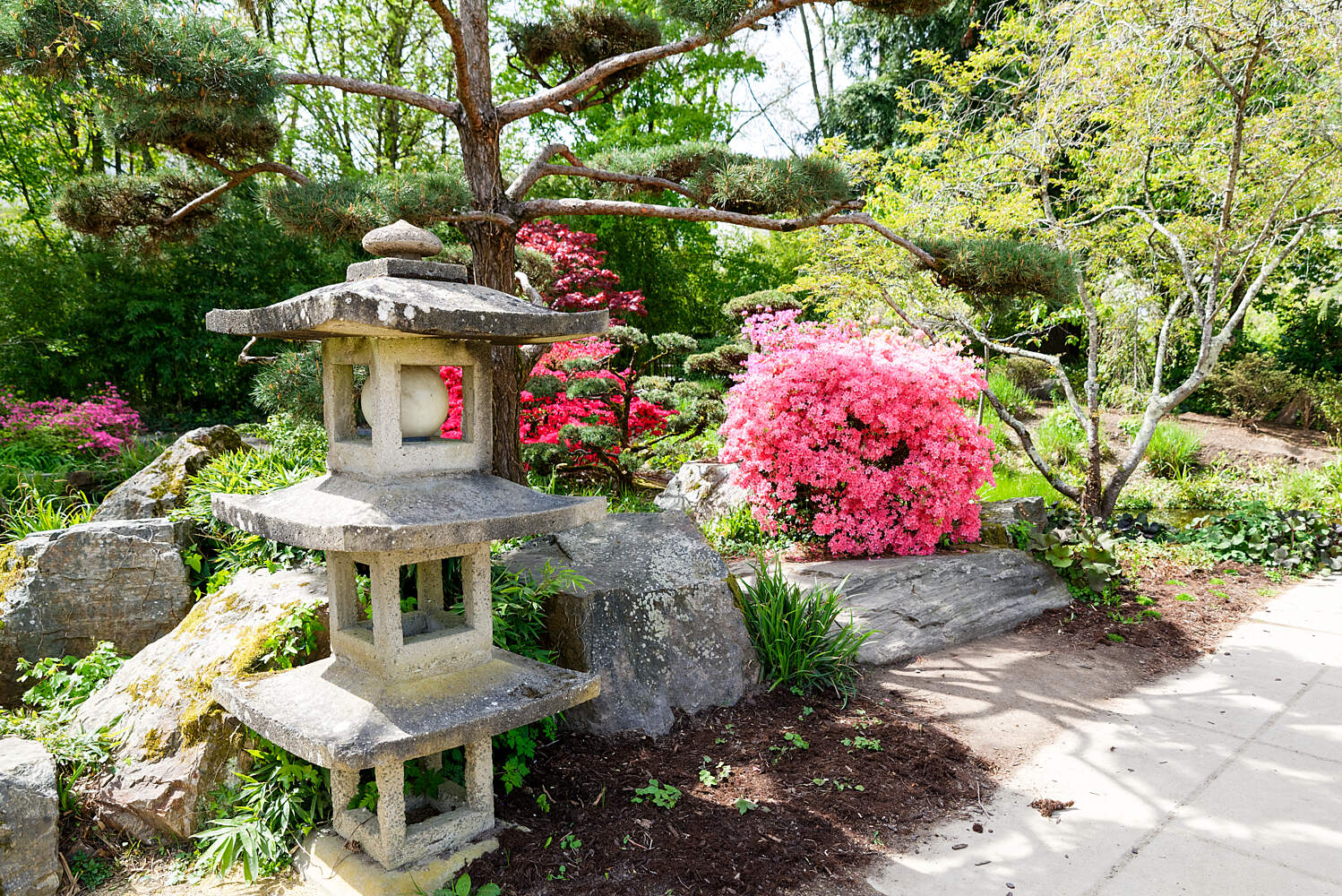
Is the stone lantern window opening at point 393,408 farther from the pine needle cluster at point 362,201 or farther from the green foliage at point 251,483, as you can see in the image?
the green foliage at point 251,483

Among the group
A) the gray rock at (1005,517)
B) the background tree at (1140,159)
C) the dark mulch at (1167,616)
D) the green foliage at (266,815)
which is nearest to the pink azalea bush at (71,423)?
the green foliage at (266,815)

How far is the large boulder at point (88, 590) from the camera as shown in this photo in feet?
10.6

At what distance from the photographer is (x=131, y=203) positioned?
13.3ft

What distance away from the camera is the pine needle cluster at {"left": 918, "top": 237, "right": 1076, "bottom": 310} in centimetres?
340

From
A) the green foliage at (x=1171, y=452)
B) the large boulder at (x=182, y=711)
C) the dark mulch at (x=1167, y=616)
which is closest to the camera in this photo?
the large boulder at (x=182, y=711)

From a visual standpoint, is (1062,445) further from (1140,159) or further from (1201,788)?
(1201,788)

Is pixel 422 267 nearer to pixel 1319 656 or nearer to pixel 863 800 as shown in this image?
pixel 863 800

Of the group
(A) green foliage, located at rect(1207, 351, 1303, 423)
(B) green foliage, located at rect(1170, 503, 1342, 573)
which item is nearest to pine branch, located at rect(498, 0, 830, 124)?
(B) green foliage, located at rect(1170, 503, 1342, 573)

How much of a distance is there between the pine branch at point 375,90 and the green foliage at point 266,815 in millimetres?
2717

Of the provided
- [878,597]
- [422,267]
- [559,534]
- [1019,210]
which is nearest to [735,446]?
[878,597]

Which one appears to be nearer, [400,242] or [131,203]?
[400,242]

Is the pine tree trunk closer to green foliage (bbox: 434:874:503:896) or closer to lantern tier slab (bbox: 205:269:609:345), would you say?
lantern tier slab (bbox: 205:269:609:345)

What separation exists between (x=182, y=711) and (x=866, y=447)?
12.4 feet

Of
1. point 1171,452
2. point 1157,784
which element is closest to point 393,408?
point 1157,784
